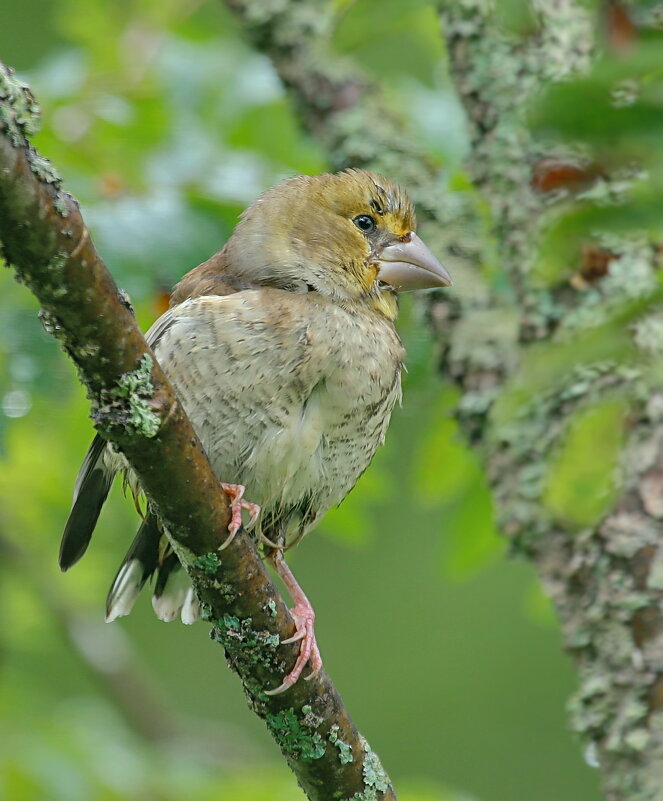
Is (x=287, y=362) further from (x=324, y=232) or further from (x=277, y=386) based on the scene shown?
(x=324, y=232)

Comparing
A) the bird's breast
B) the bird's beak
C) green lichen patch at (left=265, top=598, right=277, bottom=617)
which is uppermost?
the bird's beak

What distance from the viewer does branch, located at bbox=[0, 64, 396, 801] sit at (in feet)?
6.42

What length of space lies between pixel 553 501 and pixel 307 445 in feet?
2.43

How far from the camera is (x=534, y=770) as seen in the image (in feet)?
27.9

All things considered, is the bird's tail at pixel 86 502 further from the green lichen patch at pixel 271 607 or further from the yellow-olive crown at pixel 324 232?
the green lichen patch at pixel 271 607

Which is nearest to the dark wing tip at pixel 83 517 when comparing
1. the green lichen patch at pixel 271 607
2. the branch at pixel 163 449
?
the branch at pixel 163 449

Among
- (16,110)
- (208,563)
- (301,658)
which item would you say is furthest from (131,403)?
(301,658)

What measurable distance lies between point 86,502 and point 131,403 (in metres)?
1.18

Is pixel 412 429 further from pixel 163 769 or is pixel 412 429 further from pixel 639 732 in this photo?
pixel 639 732

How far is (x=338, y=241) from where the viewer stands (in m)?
3.62

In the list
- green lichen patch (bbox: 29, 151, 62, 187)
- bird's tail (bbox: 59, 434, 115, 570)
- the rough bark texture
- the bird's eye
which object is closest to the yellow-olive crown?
the bird's eye

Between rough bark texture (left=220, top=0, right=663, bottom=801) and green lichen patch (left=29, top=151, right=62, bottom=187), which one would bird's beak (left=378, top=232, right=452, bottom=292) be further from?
green lichen patch (left=29, top=151, right=62, bottom=187)

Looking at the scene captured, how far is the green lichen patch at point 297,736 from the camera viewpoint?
2.78m

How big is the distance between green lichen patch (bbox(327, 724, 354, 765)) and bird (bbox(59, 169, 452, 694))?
0.16 metres
